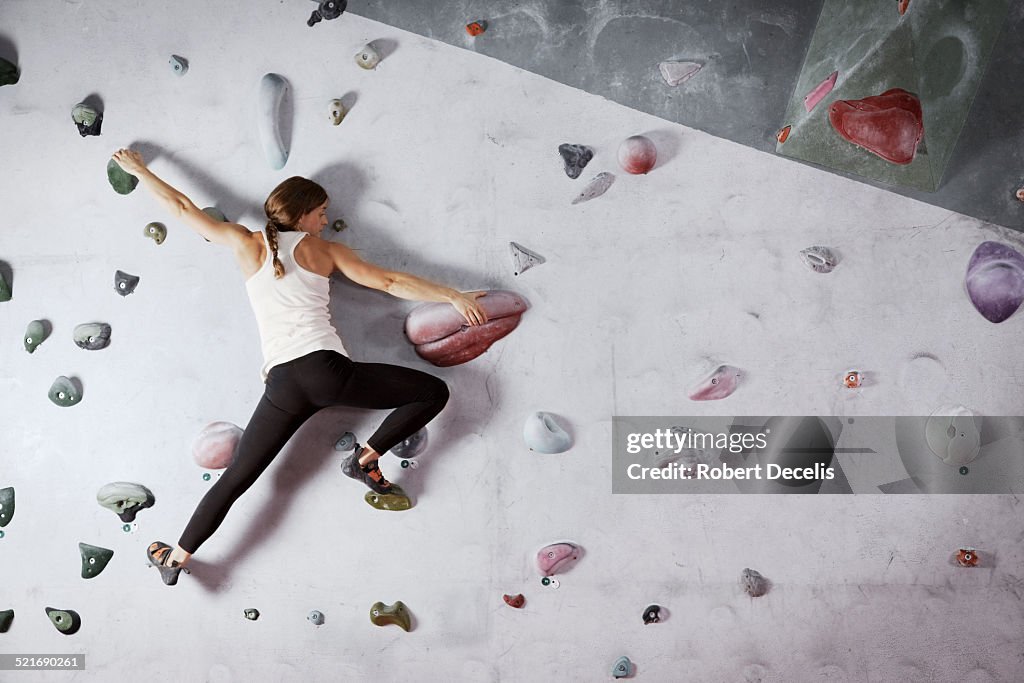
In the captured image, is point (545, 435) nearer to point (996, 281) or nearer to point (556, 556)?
point (556, 556)

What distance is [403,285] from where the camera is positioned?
7.07 feet

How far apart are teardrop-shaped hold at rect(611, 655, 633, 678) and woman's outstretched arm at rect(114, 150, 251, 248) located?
5.26ft

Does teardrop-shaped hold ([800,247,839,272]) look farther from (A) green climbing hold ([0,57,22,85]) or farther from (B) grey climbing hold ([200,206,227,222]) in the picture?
(A) green climbing hold ([0,57,22,85])

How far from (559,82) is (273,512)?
1529 millimetres

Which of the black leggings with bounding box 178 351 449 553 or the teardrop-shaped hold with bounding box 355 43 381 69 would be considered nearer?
the black leggings with bounding box 178 351 449 553

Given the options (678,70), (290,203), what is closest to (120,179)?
(290,203)

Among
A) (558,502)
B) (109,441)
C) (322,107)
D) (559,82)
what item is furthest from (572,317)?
(109,441)

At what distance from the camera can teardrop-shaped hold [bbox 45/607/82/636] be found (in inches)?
90.2

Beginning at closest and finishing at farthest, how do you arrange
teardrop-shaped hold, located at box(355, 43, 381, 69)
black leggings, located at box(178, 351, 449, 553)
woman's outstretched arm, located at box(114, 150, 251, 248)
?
black leggings, located at box(178, 351, 449, 553) → woman's outstretched arm, located at box(114, 150, 251, 248) → teardrop-shaped hold, located at box(355, 43, 381, 69)

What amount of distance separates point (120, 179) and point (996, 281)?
2594 millimetres

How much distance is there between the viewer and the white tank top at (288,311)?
82.0 inches

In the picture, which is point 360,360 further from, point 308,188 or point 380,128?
point 380,128

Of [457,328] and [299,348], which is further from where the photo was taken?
[457,328]

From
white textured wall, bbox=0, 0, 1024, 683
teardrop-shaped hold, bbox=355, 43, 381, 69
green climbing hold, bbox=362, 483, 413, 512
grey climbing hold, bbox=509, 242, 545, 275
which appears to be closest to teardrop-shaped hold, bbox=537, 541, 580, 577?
white textured wall, bbox=0, 0, 1024, 683
